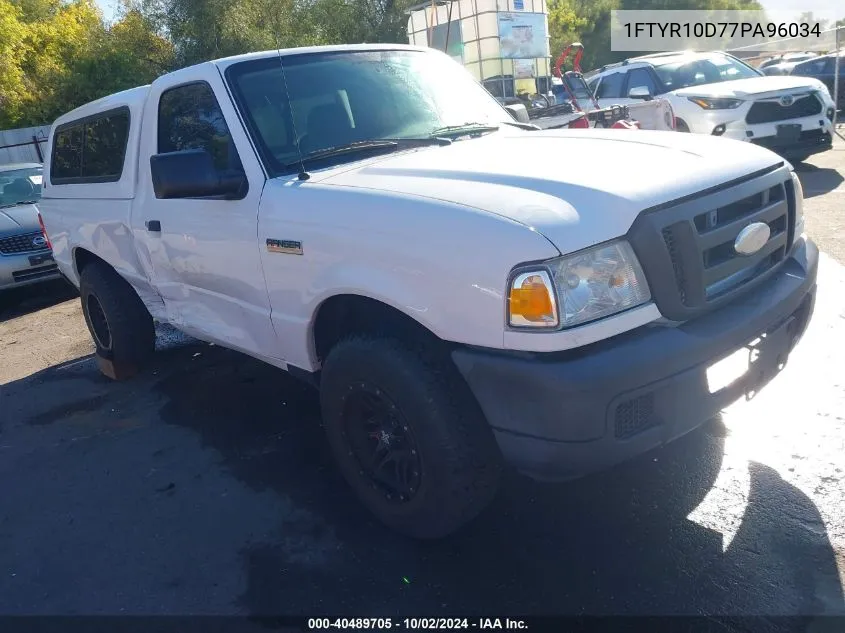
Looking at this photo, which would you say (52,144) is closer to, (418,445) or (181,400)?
(181,400)

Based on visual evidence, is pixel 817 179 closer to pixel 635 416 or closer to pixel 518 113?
pixel 518 113

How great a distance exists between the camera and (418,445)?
267 centimetres

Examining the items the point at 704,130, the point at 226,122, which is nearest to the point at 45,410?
the point at 226,122

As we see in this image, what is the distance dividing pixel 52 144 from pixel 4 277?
2994mm

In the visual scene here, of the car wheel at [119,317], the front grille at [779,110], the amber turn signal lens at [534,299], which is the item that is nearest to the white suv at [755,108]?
the front grille at [779,110]

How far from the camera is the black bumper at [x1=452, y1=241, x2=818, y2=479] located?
2.28m

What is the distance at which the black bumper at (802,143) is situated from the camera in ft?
30.2

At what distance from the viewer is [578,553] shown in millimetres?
2846

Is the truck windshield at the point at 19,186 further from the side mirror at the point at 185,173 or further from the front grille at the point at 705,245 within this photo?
the front grille at the point at 705,245

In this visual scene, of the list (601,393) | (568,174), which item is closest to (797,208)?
(568,174)

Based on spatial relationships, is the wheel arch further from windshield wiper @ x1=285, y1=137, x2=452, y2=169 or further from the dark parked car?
the dark parked car

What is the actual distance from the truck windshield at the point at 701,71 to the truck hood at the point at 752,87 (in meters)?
0.35

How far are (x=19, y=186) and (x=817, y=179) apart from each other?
10.1 meters

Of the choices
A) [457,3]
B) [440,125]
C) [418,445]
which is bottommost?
[418,445]
